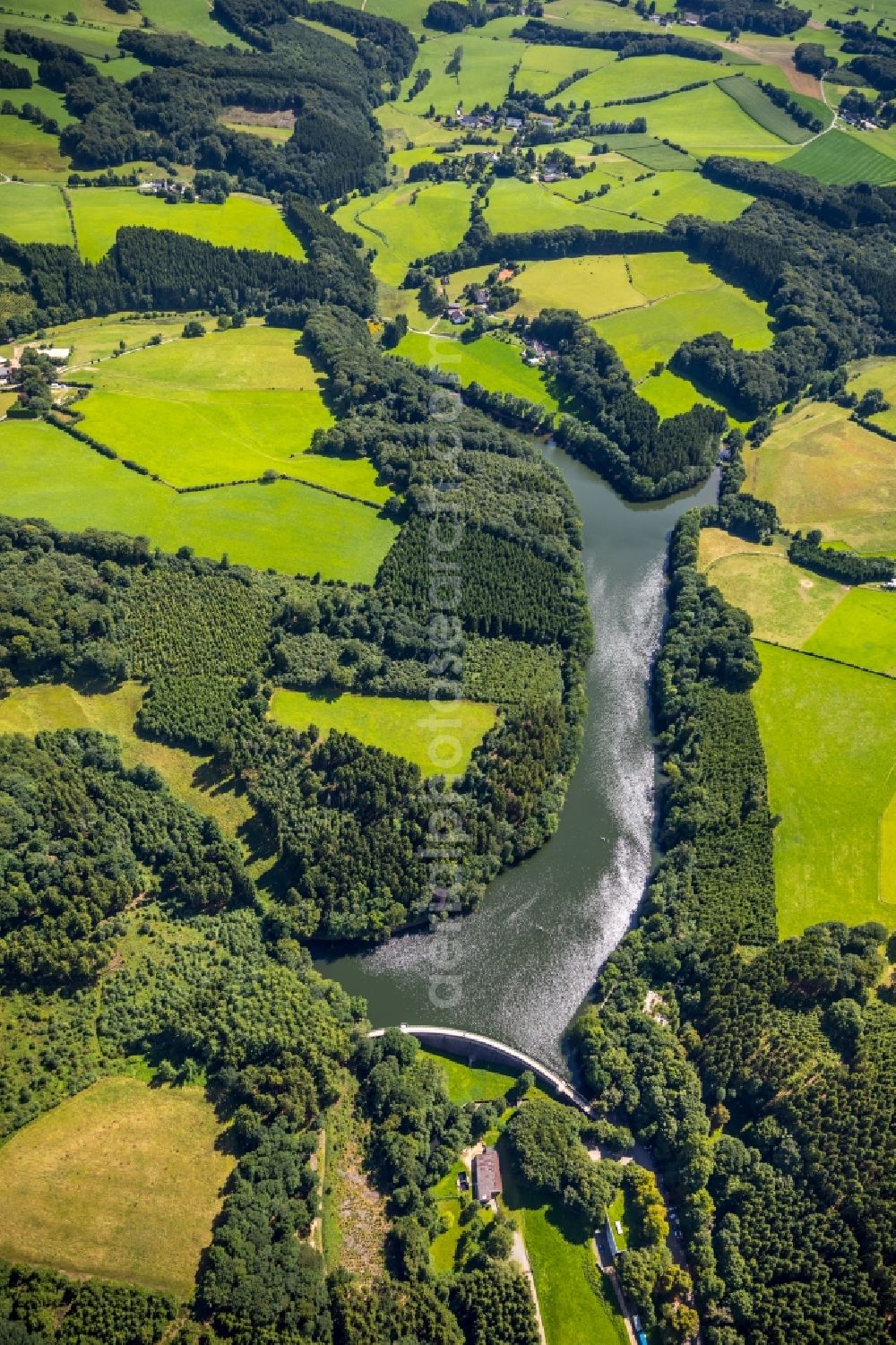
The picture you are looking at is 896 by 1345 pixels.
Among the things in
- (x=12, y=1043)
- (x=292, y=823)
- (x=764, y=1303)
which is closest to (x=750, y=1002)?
(x=764, y=1303)

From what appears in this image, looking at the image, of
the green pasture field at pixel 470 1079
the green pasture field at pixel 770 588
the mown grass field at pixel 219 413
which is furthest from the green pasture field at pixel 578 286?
the green pasture field at pixel 470 1079

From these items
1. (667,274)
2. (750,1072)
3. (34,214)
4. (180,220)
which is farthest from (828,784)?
(34,214)

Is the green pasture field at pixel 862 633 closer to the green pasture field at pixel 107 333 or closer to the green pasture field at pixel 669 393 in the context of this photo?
the green pasture field at pixel 669 393

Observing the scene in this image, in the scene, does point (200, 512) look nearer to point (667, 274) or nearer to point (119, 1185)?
point (119, 1185)

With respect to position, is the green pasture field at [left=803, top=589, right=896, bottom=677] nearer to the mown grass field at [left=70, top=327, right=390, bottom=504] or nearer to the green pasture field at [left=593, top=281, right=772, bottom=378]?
the green pasture field at [left=593, top=281, right=772, bottom=378]

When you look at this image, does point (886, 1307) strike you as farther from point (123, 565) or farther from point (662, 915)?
point (123, 565)

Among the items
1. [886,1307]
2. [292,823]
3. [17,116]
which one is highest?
[17,116]

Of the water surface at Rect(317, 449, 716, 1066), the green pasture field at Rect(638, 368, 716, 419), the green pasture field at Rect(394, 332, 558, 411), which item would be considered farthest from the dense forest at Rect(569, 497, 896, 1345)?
the green pasture field at Rect(394, 332, 558, 411)
